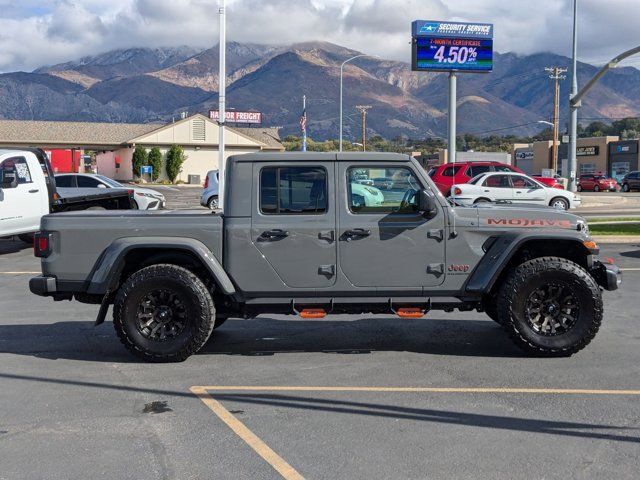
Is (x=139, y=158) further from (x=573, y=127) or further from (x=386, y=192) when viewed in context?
(x=386, y=192)

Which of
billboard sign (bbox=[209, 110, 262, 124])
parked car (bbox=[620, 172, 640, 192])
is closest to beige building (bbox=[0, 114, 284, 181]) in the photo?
billboard sign (bbox=[209, 110, 262, 124])

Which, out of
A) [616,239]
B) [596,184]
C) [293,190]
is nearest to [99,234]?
[293,190]

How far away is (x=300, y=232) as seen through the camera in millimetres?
7027

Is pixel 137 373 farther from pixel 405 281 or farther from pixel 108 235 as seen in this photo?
pixel 405 281

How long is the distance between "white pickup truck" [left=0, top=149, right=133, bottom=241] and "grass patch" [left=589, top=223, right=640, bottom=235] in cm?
1250

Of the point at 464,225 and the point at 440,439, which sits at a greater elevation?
the point at 464,225

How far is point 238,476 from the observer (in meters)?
4.48

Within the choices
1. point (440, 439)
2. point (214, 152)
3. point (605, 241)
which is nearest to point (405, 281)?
point (440, 439)

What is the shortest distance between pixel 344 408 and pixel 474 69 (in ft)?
120

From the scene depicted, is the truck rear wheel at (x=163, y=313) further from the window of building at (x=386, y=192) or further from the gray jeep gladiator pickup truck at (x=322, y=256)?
the window of building at (x=386, y=192)

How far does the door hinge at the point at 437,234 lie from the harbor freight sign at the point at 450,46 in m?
33.4

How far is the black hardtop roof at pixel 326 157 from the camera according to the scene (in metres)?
7.17

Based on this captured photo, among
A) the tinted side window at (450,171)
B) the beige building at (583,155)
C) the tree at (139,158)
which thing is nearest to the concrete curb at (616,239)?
the tinted side window at (450,171)

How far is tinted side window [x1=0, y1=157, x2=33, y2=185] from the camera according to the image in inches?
604
